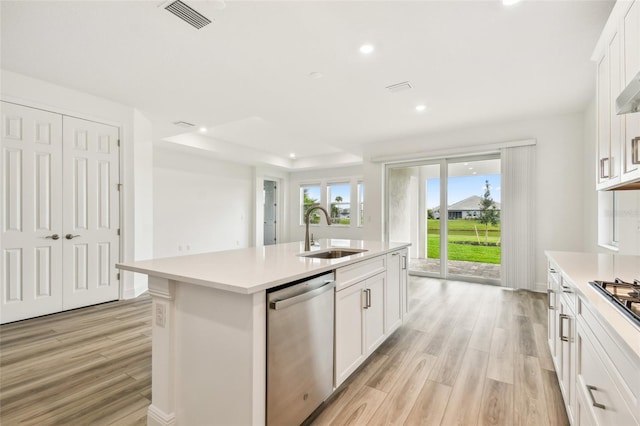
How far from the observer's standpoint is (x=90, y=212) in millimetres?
3607

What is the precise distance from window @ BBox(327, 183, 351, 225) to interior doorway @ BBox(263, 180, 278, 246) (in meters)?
1.82

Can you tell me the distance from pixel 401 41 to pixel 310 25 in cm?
81

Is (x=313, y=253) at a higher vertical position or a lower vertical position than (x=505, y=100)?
lower

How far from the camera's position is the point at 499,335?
9.36 feet

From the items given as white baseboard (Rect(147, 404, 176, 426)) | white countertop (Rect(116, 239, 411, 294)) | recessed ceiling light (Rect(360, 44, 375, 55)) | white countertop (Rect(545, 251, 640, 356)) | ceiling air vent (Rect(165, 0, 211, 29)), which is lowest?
white baseboard (Rect(147, 404, 176, 426))

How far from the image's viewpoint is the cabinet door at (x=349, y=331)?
6.06 ft

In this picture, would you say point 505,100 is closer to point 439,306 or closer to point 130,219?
point 439,306

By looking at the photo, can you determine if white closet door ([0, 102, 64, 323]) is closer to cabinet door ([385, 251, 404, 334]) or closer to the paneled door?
the paneled door

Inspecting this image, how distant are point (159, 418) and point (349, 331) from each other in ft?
3.87

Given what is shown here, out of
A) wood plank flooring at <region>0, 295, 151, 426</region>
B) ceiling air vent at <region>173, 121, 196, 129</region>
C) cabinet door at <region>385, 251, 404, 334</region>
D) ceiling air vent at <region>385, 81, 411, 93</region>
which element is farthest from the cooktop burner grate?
ceiling air vent at <region>173, 121, 196, 129</region>

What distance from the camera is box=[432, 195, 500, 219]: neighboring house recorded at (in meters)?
5.15

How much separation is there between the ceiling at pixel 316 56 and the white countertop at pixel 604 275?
6.01ft

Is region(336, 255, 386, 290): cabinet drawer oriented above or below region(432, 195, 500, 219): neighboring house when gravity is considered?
below

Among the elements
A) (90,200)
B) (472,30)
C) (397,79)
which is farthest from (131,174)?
(472,30)
